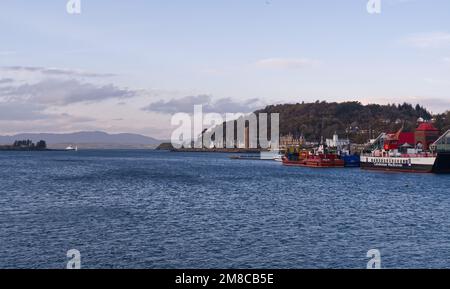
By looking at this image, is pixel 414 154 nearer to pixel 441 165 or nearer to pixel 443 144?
pixel 441 165

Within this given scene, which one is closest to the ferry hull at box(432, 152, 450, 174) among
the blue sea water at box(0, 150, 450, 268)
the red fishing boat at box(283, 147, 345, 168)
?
the red fishing boat at box(283, 147, 345, 168)

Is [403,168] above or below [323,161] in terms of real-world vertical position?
below

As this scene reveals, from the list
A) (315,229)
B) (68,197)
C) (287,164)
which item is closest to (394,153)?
(287,164)

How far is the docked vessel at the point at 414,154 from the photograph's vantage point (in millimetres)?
106500

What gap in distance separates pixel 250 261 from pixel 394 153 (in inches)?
3916

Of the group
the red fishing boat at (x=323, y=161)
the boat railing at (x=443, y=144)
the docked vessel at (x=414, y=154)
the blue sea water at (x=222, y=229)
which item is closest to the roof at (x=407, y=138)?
the docked vessel at (x=414, y=154)

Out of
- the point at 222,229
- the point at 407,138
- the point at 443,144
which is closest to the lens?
the point at 222,229

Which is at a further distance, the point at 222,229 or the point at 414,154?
the point at 414,154

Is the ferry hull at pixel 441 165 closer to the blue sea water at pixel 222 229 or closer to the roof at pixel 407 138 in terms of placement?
the roof at pixel 407 138

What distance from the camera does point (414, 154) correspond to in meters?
112

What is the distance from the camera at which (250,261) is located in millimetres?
28047

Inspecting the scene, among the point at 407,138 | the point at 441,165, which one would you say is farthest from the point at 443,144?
the point at 407,138
